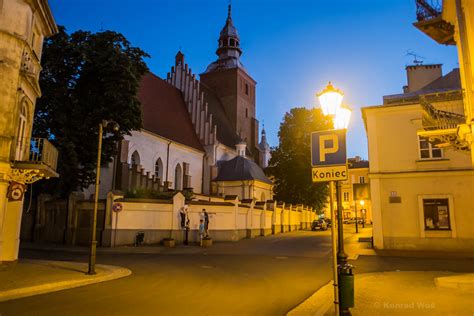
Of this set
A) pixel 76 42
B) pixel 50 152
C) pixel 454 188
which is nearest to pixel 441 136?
pixel 454 188

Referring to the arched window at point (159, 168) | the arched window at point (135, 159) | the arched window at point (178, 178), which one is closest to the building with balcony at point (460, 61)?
the arched window at point (135, 159)

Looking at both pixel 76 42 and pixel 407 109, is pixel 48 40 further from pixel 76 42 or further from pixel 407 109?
pixel 407 109

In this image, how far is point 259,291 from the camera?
30.3ft

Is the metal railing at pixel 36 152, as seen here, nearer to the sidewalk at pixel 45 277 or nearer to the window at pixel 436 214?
the sidewalk at pixel 45 277

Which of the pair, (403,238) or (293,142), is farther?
(293,142)

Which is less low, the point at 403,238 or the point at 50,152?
the point at 50,152

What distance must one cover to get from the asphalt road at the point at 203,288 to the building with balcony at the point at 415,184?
144 inches

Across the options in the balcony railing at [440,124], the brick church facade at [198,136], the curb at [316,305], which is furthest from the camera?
the brick church facade at [198,136]

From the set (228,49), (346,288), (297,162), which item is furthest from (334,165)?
(228,49)

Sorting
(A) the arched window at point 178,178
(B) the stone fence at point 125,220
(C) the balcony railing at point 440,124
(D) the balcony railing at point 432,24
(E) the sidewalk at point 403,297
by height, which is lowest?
(E) the sidewalk at point 403,297

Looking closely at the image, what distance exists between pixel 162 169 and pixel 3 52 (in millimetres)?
25463

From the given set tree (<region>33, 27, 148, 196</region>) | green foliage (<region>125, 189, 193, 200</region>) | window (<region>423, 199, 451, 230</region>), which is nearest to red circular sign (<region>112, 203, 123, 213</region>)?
green foliage (<region>125, 189, 193, 200</region>)

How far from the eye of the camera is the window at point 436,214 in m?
18.6

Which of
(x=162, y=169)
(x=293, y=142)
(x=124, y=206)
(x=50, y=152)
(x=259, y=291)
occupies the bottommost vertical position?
(x=259, y=291)
